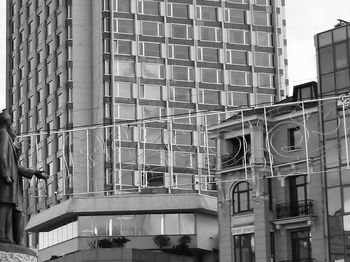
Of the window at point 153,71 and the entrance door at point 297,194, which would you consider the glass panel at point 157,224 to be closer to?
the entrance door at point 297,194

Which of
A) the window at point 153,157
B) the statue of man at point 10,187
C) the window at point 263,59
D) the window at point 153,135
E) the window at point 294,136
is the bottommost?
the statue of man at point 10,187

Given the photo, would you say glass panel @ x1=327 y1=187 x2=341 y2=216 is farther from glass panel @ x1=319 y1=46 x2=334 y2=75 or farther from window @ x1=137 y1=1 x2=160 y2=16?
window @ x1=137 y1=1 x2=160 y2=16

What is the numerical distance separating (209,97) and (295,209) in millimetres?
49810

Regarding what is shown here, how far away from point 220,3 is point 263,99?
454 inches

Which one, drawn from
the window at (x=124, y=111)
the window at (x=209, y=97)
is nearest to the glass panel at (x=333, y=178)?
the window at (x=124, y=111)

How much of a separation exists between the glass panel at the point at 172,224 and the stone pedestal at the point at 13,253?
70.6 m

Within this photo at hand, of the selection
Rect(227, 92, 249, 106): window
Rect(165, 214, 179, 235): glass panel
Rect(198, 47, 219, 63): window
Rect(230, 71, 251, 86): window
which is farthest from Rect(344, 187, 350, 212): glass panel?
Rect(230, 71, 251, 86): window

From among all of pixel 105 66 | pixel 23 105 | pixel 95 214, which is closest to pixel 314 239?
pixel 95 214

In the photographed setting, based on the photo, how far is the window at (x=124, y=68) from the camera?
392 ft

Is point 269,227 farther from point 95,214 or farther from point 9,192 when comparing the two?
point 9,192

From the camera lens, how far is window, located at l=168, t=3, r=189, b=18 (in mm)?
123438

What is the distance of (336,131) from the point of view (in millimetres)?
71000

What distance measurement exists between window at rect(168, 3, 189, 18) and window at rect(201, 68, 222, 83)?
6352 mm

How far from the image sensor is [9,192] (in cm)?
2208
